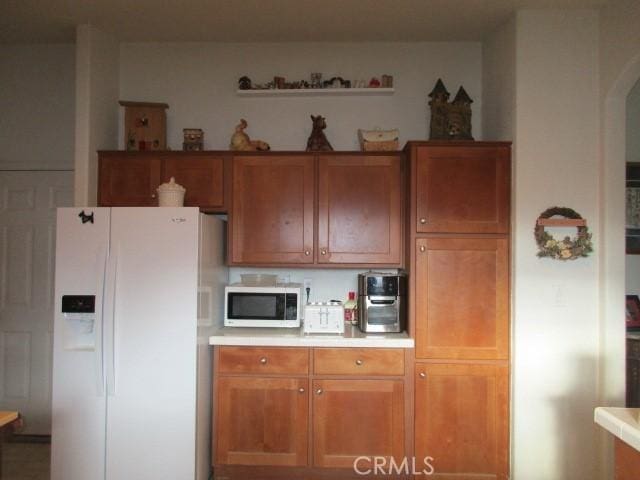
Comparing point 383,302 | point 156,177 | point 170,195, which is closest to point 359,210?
point 383,302

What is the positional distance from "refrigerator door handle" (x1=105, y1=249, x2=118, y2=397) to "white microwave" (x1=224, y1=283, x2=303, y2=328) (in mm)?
632

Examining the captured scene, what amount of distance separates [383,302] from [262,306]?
77cm

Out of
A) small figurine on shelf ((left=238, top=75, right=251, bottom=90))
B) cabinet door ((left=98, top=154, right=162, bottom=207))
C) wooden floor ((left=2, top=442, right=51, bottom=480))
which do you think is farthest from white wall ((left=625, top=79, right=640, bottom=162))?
wooden floor ((left=2, top=442, right=51, bottom=480))

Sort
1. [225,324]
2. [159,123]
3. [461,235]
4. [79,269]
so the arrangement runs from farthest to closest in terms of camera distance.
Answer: [159,123] → [225,324] → [461,235] → [79,269]

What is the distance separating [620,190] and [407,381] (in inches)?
64.0

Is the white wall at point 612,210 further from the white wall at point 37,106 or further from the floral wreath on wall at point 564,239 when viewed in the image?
the white wall at point 37,106

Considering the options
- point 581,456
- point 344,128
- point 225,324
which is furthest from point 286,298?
point 581,456

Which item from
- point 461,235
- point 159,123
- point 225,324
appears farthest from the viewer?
point 159,123

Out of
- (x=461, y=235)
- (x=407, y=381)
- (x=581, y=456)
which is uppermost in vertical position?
(x=461, y=235)

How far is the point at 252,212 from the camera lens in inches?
97.7

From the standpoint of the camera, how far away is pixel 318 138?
2596mm

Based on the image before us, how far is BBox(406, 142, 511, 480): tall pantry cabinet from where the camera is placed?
2.21 metres

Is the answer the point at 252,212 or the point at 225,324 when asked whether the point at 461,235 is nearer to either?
the point at 252,212

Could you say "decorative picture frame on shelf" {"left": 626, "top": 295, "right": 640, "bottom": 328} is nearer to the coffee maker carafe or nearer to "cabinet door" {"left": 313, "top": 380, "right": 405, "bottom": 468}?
the coffee maker carafe
